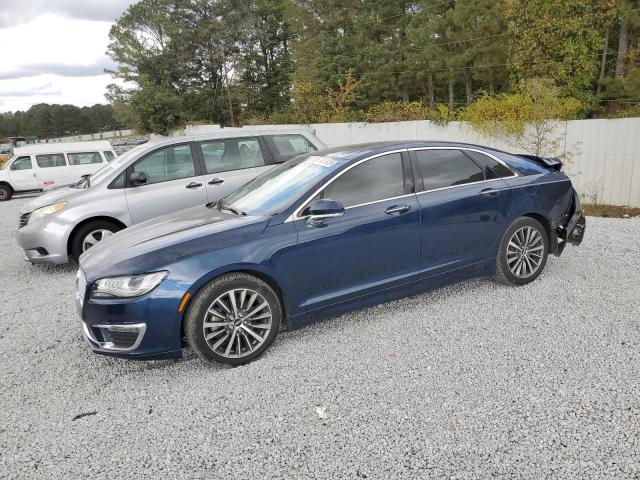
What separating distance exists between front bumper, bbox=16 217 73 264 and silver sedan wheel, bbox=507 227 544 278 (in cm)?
514

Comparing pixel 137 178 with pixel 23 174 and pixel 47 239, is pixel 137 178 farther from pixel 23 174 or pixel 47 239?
pixel 23 174

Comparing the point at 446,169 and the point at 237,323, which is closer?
the point at 237,323

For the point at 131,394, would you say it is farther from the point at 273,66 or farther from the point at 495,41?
the point at 273,66

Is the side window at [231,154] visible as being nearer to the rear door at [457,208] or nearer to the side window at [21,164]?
the rear door at [457,208]

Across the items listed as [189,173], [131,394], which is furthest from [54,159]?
[131,394]

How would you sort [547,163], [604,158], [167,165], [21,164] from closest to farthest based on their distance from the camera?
[547,163] < [167,165] < [604,158] < [21,164]

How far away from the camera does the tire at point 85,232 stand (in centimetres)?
604

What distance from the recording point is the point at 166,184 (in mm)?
6281

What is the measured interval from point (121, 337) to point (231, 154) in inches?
152

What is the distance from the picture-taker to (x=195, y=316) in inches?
127

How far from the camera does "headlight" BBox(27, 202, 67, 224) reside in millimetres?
6078

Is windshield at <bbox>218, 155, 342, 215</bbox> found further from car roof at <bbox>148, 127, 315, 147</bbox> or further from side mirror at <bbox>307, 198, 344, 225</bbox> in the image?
car roof at <bbox>148, 127, 315, 147</bbox>

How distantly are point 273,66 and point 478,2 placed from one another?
74.3 feet

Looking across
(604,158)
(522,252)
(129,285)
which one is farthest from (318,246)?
(604,158)
